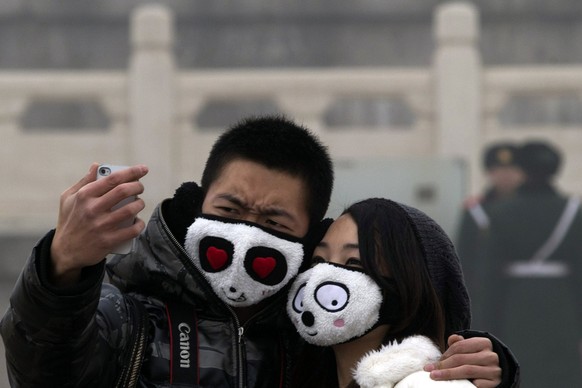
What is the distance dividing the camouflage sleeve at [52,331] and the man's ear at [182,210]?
258 mm

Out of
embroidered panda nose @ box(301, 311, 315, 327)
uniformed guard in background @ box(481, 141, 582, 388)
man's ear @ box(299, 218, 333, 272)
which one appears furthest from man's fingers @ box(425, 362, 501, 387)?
uniformed guard in background @ box(481, 141, 582, 388)

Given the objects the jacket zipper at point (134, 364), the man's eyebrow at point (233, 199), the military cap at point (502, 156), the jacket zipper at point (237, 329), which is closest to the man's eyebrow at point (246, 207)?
the man's eyebrow at point (233, 199)

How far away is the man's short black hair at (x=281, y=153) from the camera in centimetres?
250

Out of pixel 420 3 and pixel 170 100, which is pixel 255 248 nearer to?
pixel 170 100

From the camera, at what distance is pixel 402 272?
239 centimetres

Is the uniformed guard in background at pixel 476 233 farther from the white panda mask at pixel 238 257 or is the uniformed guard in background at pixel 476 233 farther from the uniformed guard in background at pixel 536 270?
the white panda mask at pixel 238 257

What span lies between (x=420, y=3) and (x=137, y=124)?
532 centimetres

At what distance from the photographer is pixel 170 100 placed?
11.5 meters

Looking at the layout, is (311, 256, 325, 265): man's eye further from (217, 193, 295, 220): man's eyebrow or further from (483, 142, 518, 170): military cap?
(483, 142, 518, 170): military cap

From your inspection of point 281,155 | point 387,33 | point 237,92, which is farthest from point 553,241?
point 387,33

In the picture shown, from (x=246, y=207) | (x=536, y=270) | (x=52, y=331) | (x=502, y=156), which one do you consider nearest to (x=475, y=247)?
(x=536, y=270)

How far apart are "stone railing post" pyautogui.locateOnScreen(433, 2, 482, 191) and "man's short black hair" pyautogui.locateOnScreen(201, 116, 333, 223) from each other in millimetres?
8688

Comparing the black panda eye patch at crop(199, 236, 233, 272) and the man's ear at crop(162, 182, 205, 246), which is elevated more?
the man's ear at crop(162, 182, 205, 246)

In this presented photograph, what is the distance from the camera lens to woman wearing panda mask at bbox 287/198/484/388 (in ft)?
7.64
